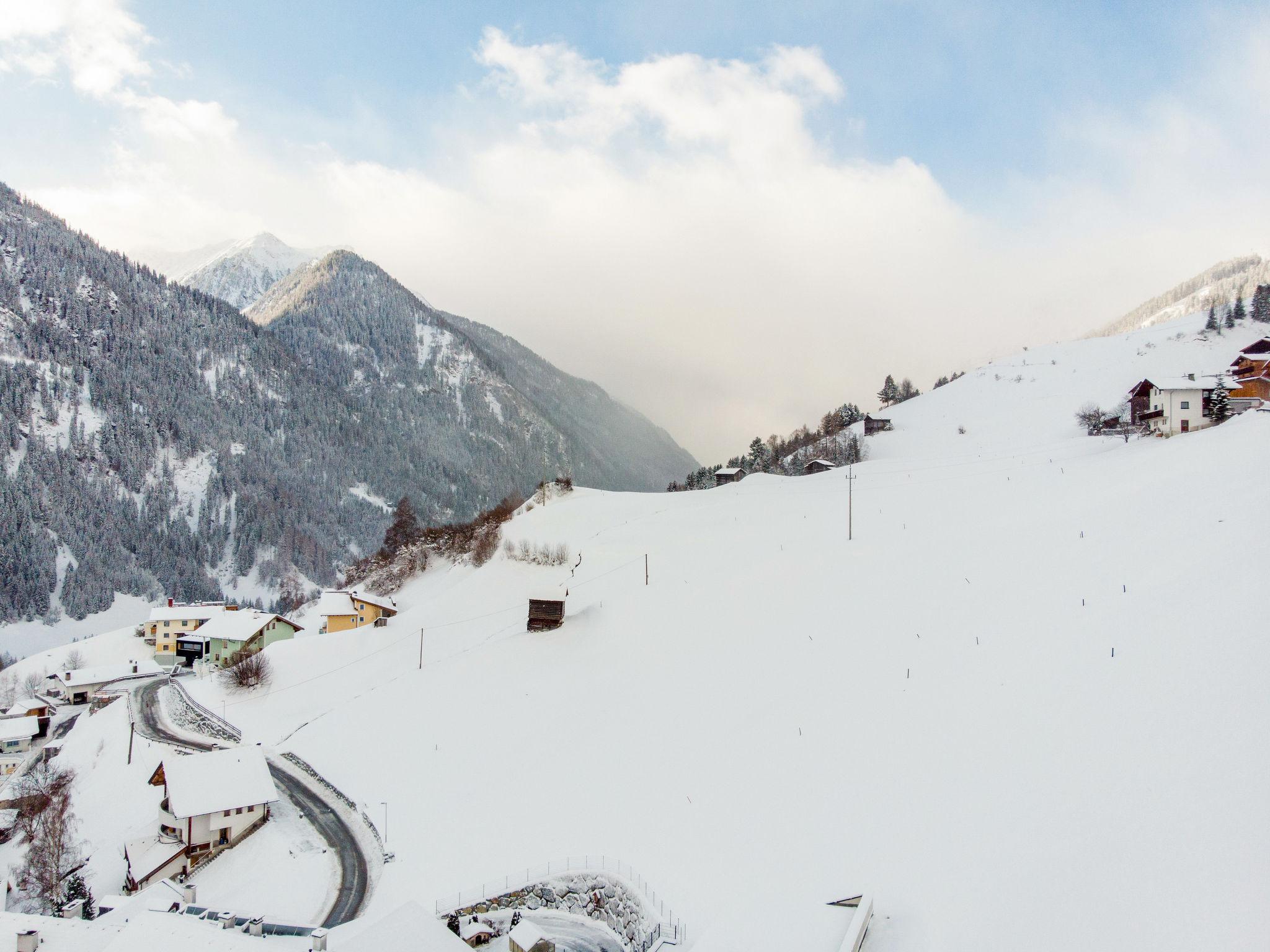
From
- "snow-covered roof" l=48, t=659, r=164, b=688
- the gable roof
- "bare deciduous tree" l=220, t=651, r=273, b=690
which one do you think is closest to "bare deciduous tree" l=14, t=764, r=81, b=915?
"bare deciduous tree" l=220, t=651, r=273, b=690

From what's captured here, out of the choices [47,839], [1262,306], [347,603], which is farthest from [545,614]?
[1262,306]

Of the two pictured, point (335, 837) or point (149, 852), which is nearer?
point (335, 837)

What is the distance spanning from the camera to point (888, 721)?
63.3ft

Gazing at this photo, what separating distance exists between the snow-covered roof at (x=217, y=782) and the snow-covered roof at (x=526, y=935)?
15963 mm

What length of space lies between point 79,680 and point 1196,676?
248ft

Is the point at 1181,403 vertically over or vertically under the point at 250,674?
over

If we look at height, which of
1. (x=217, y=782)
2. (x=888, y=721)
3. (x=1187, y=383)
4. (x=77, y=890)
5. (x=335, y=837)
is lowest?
(x=77, y=890)

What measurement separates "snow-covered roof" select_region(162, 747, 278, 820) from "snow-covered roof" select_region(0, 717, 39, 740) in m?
30.4

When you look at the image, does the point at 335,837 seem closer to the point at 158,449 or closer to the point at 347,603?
the point at 347,603

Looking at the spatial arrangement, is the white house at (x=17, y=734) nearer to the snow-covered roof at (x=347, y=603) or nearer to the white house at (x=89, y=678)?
the white house at (x=89, y=678)

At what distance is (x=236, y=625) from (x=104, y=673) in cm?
1067

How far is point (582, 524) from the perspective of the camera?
61.1 m

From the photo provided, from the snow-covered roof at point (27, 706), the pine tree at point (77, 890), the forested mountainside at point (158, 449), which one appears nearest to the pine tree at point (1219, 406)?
the pine tree at point (77, 890)

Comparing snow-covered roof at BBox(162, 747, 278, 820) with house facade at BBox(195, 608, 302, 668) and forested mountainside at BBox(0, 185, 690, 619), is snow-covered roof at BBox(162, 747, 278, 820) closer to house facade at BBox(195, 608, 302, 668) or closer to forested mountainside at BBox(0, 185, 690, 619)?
house facade at BBox(195, 608, 302, 668)
